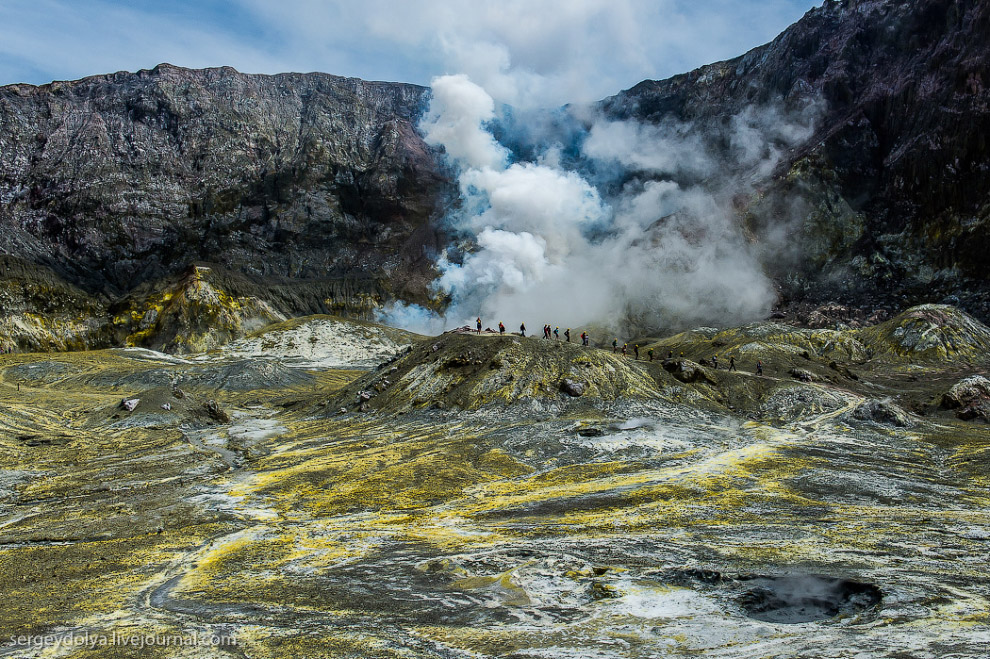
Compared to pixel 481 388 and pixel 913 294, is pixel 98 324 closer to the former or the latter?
pixel 481 388

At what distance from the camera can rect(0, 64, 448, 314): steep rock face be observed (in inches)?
5133

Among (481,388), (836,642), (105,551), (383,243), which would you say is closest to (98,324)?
(383,243)

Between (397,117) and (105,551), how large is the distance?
155849 mm

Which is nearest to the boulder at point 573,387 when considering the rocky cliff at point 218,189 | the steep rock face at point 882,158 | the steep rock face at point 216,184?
the steep rock face at point 882,158

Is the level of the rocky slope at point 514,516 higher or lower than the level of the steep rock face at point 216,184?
lower

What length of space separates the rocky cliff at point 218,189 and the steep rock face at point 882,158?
74.6 metres

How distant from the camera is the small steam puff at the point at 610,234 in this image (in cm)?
10119

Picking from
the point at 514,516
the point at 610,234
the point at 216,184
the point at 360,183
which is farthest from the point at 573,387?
the point at 216,184

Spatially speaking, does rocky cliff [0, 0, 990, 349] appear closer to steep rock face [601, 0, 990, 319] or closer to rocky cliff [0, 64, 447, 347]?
steep rock face [601, 0, 990, 319]

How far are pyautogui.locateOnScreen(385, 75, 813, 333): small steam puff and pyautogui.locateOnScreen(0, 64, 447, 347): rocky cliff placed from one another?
13208 millimetres

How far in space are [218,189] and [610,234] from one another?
89.4m

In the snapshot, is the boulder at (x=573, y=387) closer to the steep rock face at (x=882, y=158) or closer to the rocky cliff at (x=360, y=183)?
the rocky cliff at (x=360, y=183)

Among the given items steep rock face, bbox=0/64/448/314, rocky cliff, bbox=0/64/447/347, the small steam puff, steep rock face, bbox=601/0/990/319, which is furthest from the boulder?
steep rock face, bbox=0/64/448/314

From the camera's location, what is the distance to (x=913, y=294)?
8856 cm
